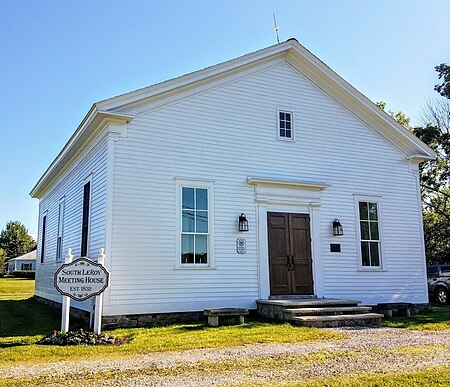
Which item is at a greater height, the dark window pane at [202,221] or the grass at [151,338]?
the dark window pane at [202,221]

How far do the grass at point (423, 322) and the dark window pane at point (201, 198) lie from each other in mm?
4805

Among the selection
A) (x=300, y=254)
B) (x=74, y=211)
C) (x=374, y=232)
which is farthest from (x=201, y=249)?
(x=374, y=232)

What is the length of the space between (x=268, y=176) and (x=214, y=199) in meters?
1.68

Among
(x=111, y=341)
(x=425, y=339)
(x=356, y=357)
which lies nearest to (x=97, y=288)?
(x=111, y=341)

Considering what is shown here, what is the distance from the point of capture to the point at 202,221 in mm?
11086

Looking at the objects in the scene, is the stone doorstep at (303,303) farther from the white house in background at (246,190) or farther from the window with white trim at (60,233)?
the window with white trim at (60,233)

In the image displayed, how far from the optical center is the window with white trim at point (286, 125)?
12.7 meters

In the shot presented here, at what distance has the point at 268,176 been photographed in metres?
12.1

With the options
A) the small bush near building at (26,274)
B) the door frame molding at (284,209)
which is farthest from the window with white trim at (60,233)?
the small bush near building at (26,274)

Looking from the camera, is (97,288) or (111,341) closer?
(111,341)

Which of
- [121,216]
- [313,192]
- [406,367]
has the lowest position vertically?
[406,367]

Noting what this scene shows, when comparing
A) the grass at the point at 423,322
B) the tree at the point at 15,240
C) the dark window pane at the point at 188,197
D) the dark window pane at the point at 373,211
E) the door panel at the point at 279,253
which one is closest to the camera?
the grass at the point at 423,322

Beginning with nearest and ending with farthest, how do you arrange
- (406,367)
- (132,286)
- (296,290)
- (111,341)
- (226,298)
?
(406,367) → (111,341) → (132,286) → (226,298) → (296,290)

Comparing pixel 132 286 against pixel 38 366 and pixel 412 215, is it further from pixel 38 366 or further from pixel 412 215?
pixel 412 215
